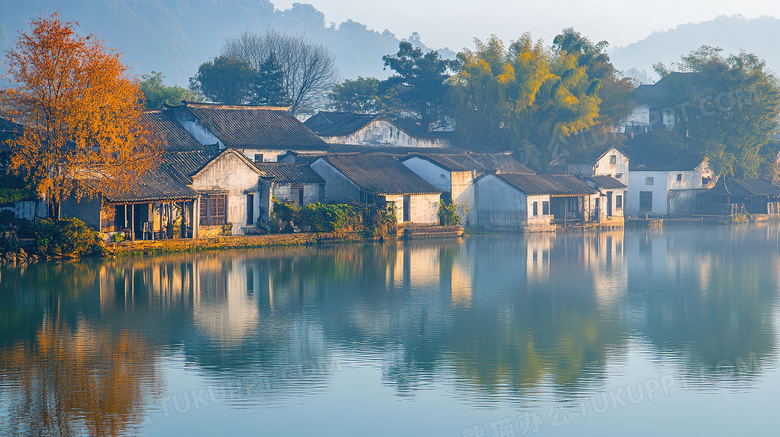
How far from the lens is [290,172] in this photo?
128 feet

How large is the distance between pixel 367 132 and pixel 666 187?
20.6 m

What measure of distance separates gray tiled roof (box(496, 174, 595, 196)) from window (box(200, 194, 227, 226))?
15.7 m

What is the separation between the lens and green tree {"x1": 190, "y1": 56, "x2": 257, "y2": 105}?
192 feet

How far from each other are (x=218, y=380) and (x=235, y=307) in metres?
6.82

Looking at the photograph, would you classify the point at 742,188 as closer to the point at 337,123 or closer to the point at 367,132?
the point at 367,132

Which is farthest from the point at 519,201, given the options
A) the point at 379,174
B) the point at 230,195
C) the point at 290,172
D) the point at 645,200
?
the point at 645,200

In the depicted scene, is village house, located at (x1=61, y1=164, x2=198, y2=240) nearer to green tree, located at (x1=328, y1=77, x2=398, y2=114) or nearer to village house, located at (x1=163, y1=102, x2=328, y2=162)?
village house, located at (x1=163, y1=102, x2=328, y2=162)

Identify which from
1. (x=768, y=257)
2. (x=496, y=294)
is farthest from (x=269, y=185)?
(x=768, y=257)

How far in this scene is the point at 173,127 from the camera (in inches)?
1636

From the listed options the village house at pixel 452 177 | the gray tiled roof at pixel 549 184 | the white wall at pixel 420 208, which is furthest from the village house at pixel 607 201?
the white wall at pixel 420 208

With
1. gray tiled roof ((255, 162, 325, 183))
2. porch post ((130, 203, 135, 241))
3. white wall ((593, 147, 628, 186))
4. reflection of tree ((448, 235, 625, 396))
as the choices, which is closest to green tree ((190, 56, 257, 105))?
gray tiled roof ((255, 162, 325, 183))

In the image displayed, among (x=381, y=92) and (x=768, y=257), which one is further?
(x=381, y=92)

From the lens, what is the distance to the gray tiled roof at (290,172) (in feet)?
124

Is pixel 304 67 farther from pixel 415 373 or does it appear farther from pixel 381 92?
pixel 415 373
